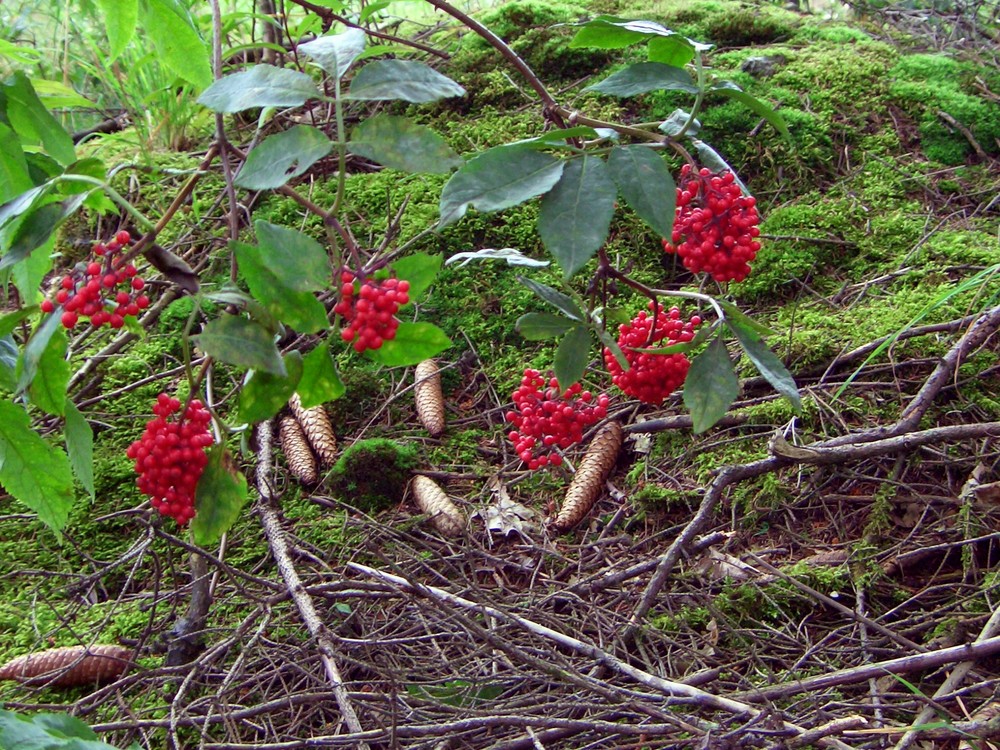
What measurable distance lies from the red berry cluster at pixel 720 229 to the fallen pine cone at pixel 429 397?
101cm

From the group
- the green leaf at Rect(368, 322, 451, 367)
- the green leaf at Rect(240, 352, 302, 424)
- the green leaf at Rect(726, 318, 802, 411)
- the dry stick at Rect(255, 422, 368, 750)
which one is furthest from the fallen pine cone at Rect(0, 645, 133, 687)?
the green leaf at Rect(726, 318, 802, 411)

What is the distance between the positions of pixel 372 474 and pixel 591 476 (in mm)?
→ 468

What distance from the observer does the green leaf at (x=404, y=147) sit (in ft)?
2.95

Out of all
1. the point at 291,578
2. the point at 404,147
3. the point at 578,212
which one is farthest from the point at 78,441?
the point at 578,212

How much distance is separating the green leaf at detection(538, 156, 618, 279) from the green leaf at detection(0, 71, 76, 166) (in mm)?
758

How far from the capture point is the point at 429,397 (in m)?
2.04

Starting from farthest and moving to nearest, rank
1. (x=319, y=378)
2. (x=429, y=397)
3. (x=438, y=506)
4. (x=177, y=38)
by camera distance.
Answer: (x=429, y=397), (x=438, y=506), (x=177, y=38), (x=319, y=378)

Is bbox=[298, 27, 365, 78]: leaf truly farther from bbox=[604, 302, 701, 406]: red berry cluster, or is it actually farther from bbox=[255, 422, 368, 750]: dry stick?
bbox=[255, 422, 368, 750]: dry stick

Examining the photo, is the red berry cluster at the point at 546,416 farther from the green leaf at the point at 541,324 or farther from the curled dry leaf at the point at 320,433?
the curled dry leaf at the point at 320,433

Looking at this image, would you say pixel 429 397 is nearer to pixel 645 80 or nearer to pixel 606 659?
pixel 606 659

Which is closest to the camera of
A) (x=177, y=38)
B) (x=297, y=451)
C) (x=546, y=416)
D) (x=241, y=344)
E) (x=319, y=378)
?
(x=241, y=344)

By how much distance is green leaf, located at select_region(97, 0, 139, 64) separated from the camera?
1262 mm

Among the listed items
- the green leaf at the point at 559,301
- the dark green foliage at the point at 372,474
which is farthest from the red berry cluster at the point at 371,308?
the dark green foliage at the point at 372,474

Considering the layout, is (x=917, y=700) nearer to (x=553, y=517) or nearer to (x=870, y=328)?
(x=553, y=517)
